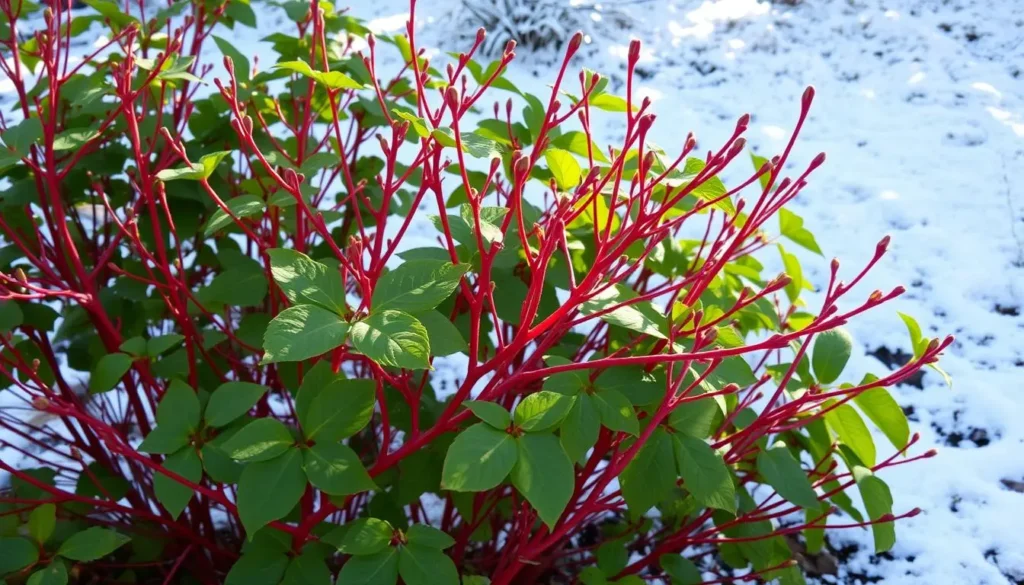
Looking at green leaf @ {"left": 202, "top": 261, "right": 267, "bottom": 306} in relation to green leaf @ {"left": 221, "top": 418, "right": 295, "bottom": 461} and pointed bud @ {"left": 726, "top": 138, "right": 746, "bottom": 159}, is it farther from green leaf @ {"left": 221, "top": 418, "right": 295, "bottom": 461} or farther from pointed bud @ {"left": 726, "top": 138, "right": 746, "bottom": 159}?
pointed bud @ {"left": 726, "top": 138, "right": 746, "bottom": 159}

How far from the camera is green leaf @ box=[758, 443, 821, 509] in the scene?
1.11 m

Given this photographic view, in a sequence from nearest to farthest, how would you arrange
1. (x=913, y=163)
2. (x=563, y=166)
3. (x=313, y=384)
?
(x=313, y=384) < (x=563, y=166) < (x=913, y=163)

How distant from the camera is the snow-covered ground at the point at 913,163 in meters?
1.80

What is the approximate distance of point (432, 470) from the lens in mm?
1205

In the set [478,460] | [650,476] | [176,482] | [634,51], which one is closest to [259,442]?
[176,482]

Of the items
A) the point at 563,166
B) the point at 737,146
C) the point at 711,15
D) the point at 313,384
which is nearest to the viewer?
the point at 737,146

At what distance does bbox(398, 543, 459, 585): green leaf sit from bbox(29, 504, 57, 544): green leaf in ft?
1.81

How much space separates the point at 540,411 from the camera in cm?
89

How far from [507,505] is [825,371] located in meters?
0.59

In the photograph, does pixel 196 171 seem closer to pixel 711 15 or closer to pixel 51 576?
pixel 51 576

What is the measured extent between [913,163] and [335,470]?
2964 millimetres

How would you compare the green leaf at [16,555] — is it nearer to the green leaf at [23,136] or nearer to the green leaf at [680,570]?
the green leaf at [23,136]

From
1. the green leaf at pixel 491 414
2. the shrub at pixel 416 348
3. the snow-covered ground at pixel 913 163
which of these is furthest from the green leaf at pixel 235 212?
the snow-covered ground at pixel 913 163

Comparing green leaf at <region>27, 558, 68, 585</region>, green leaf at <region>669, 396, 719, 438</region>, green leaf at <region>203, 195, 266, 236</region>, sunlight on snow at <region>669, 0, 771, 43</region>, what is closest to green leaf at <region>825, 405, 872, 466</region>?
green leaf at <region>669, 396, 719, 438</region>
